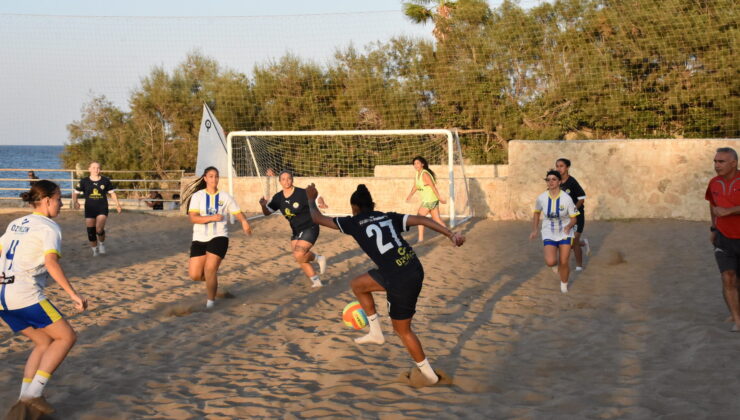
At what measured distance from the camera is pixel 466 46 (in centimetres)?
2288

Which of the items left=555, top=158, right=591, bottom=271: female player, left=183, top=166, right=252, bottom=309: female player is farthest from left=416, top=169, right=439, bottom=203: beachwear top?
left=183, top=166, right=252, bottom=309: female player

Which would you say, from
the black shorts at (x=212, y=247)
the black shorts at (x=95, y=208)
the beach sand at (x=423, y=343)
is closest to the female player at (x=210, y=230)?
the black shorts at (x=212, y=247)

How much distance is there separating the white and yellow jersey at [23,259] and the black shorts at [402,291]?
2425 millimetres

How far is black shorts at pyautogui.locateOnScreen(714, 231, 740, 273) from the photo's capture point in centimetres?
621

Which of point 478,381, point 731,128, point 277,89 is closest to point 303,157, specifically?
point 277,89

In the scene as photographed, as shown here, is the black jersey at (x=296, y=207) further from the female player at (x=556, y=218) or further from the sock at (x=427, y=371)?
the sock at (x=427, y=371)

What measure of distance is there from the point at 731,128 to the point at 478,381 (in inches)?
697

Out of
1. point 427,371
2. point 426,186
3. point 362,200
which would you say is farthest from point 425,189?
point 427,371

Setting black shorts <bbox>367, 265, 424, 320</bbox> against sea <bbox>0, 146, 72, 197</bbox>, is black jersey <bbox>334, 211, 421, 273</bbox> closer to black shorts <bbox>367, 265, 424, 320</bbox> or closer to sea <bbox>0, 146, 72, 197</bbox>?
black shorts <bbox>367, 265, 424, 320</bbox>

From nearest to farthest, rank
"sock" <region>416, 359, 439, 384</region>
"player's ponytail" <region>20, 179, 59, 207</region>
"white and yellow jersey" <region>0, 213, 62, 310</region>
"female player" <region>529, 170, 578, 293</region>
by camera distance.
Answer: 1. "white and yellow jersey" <region>0, 213, 62, 310</region>
2. "player's ponytail" <region>20, 179, 59, 207</region>
3. "sock" <region>416, 359, 439, 384</region>
4. "female player" <region>529, 170, 578, 293</region>

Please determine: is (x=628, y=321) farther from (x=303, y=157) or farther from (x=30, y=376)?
(x=303, y=157)

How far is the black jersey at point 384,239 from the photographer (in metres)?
5.21

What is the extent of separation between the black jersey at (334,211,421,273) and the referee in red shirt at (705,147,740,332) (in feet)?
9.96

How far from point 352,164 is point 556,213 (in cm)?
1513
